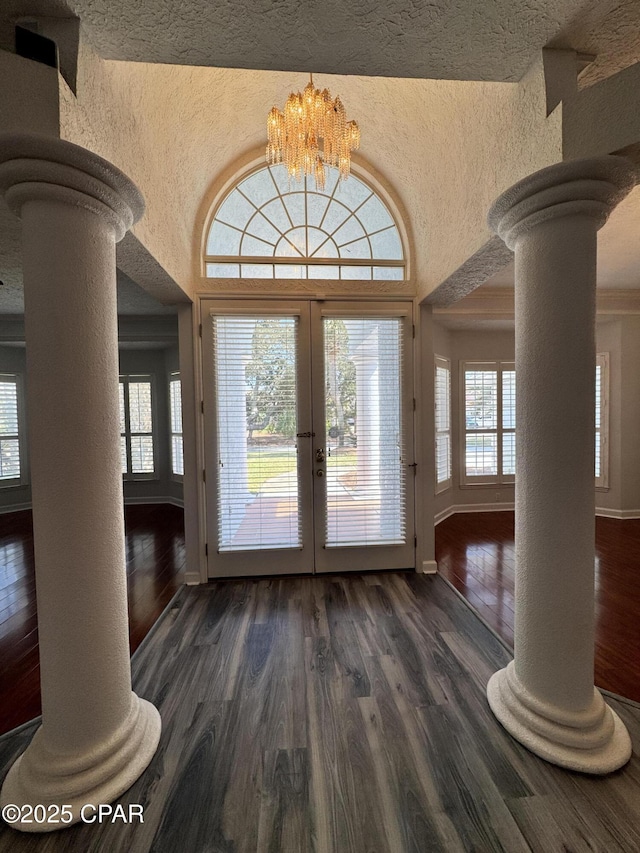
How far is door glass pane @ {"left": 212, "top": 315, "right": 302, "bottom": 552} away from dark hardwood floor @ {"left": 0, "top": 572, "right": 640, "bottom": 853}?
0.80m

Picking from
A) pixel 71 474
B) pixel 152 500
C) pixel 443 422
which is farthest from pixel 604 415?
pixel 152 500

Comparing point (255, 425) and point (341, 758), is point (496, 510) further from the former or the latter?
point (341, 758)

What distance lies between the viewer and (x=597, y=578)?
2.91 m

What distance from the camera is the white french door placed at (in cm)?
282

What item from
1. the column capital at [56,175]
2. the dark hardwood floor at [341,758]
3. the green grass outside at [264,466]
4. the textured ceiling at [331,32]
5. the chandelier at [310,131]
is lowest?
the dark hardwood floor at [341,758]

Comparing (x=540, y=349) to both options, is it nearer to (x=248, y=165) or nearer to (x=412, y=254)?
(x=412, y=254)

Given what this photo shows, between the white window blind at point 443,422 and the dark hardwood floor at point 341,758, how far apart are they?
2.47 m

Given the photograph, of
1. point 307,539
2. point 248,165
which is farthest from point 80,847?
point 248,165

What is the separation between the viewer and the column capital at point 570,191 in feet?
4.16

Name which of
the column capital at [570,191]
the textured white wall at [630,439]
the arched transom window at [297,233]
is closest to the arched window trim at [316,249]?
the arched transom window at [297,233]

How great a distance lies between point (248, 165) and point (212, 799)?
3758mm

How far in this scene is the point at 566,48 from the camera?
4.50ft

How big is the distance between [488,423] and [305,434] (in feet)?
10.5

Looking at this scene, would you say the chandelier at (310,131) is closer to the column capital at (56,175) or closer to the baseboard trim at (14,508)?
the column capital at (56,175)
